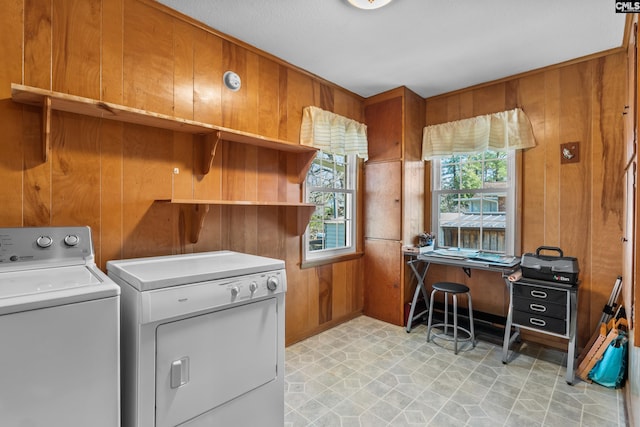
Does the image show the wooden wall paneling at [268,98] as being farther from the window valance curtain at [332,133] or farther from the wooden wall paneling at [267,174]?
the window valance curtain at [332,133]

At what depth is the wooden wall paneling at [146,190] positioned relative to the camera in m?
1.90

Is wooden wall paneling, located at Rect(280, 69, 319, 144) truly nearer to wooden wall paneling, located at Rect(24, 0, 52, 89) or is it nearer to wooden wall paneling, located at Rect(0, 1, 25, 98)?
wooden wall paneling, located at Rect(24, 0, 52, 89)

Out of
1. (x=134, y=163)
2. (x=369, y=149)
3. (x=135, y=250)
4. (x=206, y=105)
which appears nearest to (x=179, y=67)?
(x=206, y=105)

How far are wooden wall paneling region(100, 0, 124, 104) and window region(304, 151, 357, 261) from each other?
1.67m

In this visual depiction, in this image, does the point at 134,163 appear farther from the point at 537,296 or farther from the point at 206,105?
the point at 537,296

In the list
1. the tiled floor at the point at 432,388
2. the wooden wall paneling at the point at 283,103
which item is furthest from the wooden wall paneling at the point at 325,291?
the wooden wall paneling at the point at 283,103

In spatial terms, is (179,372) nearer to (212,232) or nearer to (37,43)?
(212,232)

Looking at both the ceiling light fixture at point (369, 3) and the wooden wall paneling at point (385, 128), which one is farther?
the wooden wall paneling at point (385, 128)

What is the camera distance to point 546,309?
2404 millimetres

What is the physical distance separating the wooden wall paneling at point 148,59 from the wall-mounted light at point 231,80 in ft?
1.28

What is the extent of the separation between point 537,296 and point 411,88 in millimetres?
2323

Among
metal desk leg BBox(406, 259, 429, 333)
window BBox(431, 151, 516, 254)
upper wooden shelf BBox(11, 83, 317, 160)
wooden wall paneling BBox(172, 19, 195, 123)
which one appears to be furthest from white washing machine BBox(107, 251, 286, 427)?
window BBox(431, 151, 516, 254)

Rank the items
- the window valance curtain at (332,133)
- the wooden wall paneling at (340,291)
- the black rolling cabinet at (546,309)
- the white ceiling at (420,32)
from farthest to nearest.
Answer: the wooden wall paneling at (340,291) < the window valance curtain at (332,133) < the black rolling cabinet at (546,309) < the white ceiling at (420,32)

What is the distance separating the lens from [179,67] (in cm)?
212
